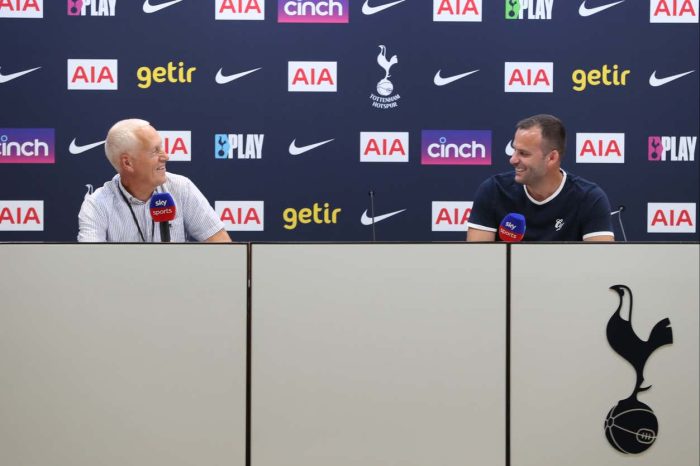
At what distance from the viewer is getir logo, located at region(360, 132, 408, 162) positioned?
13.8ft

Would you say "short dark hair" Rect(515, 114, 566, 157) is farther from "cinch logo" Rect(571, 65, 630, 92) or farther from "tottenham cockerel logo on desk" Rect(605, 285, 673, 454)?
"tottenham cockerel logo on desk" Rect(605, 285, 673, 454)

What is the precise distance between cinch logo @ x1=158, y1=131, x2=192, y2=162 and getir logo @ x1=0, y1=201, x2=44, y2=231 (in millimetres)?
784

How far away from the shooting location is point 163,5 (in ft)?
13.7

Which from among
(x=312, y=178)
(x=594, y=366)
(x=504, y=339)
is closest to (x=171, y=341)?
(x=504, y=339)

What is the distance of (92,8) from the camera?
414 cm

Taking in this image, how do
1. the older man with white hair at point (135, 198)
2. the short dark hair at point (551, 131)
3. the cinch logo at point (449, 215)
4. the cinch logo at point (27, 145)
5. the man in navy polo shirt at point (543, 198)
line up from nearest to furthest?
the older man with white hair at point (135, 198) < the man in navy polo shirt at point (543, 198) < the short dark hair at point (551, 131) < the cinch logo at point (27, 145) < the cinch logo at point (449, 215)

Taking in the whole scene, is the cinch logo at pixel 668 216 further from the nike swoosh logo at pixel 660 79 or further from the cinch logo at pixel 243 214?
the cinch logo at pixel 243 214

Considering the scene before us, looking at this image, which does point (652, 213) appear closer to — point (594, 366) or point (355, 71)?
point (355, 71)

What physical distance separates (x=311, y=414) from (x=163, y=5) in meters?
2.91

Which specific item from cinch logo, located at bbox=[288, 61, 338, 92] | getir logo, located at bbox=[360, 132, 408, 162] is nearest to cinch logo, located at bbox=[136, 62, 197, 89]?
cinch logo, located at bbox=[288, 61, 338, 92]

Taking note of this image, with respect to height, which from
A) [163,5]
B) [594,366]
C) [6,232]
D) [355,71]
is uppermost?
[163,5]

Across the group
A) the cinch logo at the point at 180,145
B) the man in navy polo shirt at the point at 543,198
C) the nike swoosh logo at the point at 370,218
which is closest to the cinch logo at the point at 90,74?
the cinch logo at the point at 180,145

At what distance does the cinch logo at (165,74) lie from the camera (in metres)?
4.16

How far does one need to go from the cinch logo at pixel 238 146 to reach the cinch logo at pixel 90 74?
0.69 metres
